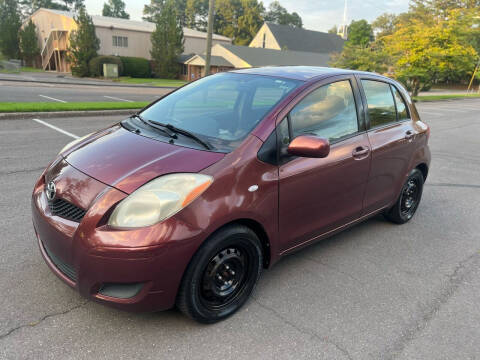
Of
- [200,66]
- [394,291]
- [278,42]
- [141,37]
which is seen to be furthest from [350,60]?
[278,42]

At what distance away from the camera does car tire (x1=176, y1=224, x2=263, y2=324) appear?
2332 mm

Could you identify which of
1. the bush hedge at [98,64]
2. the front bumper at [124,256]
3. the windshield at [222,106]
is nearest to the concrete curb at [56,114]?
the windshield at [222,106]

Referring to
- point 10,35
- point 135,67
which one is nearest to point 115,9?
point 10,35

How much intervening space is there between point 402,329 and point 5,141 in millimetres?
7181

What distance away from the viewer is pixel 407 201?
14.6ft

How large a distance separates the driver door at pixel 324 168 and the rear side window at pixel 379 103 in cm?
21

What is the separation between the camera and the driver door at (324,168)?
2.81m

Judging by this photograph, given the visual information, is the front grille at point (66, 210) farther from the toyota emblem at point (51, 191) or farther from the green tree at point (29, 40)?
the green tree at point (29, 40)

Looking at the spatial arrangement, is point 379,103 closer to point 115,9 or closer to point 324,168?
point 324,168

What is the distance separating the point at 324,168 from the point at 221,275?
119 centimetres

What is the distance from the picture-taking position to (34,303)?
8.61 ft

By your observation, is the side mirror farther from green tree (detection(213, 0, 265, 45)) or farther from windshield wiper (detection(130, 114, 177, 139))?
green tree (detection(213, 0, 265, 45))

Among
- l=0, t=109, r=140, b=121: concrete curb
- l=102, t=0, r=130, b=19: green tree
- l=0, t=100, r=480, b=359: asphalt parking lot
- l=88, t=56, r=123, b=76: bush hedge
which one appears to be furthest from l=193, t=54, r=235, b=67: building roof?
l=102, t=0, r=130, b=19: green tree

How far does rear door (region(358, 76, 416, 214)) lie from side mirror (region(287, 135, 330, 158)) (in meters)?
1.09
